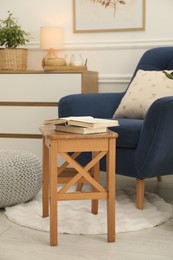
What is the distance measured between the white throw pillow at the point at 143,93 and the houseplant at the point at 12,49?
1.01 m

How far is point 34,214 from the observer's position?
254cm

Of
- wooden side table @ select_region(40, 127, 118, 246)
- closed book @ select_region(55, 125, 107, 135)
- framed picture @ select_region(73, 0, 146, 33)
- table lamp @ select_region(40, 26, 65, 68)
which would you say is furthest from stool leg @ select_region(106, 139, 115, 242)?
framed picture @ select_region(73, 0, 146, 33)

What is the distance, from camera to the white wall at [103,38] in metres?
3.83

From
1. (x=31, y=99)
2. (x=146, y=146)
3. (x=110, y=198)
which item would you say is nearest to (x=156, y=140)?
(x=146, y=146)

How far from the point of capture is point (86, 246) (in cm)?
210

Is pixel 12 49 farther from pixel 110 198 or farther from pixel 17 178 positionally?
pixel 110 198

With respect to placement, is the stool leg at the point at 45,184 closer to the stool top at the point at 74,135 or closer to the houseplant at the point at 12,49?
the stool top at the point at 74,135

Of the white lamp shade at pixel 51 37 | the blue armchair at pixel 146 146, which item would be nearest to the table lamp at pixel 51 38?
the white lamp shade at pixel 51 37

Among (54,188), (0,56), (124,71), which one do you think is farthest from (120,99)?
(54,188)

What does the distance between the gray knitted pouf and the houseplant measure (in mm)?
1223

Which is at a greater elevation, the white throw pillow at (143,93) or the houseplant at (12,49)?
the houseplant at (12,49)

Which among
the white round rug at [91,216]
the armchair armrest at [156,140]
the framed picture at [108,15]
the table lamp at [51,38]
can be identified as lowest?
the white round rug at [91,216]

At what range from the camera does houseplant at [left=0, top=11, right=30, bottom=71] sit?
149 inches

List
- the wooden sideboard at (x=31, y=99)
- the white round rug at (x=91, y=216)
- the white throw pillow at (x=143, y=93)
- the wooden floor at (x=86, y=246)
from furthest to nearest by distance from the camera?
the wooden sideboard at (x=31, y=99)
the white throw pillow at (x=143, y=93)
the white round rug at (x=91, y=216)
the wooden floor at (x=86, y=246)
